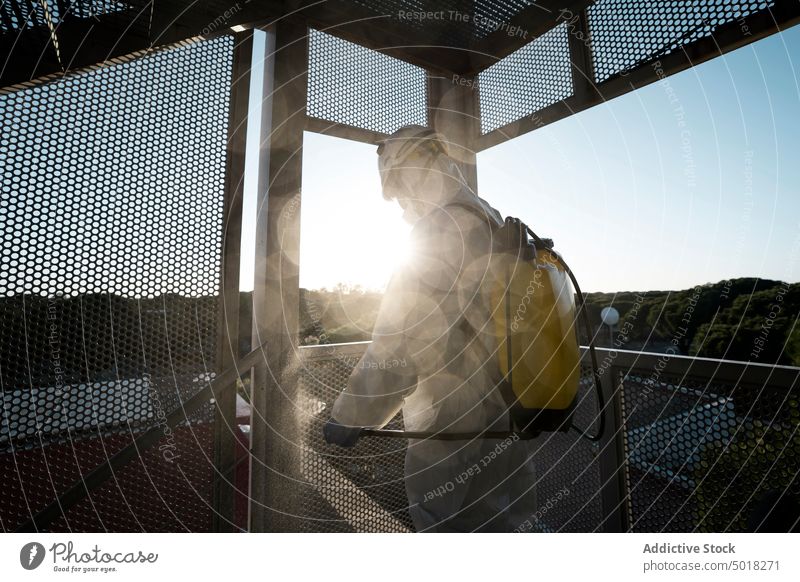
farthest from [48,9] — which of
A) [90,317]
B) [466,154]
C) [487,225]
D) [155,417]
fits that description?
[466,154]

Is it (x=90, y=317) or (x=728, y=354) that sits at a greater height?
(x=90, y=317)

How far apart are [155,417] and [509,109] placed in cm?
215

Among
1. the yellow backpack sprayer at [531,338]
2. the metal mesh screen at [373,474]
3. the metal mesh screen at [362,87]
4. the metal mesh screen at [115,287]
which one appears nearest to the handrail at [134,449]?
the metal mesh screen at [115,287]

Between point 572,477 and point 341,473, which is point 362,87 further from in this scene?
point 572,477

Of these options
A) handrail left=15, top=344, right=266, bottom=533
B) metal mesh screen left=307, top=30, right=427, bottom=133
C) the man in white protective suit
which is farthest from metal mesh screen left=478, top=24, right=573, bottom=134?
handrail left=15, top=344, right=266, bottom=533

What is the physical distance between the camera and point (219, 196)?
1.53 metres

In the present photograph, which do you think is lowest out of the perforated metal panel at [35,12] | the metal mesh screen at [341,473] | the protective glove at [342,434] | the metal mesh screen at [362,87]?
the metal mesh screen at [341,473]

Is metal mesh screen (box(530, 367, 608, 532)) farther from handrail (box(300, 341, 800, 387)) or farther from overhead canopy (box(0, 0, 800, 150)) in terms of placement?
overhead canopy (box(0, 0, 800, 150))

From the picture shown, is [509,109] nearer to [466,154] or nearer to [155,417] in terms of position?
[466,154]

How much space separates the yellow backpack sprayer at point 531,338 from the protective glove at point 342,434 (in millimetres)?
441

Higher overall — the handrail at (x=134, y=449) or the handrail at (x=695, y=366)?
the handrail at (x=695, y=366)

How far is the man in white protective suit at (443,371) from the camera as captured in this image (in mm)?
1117
